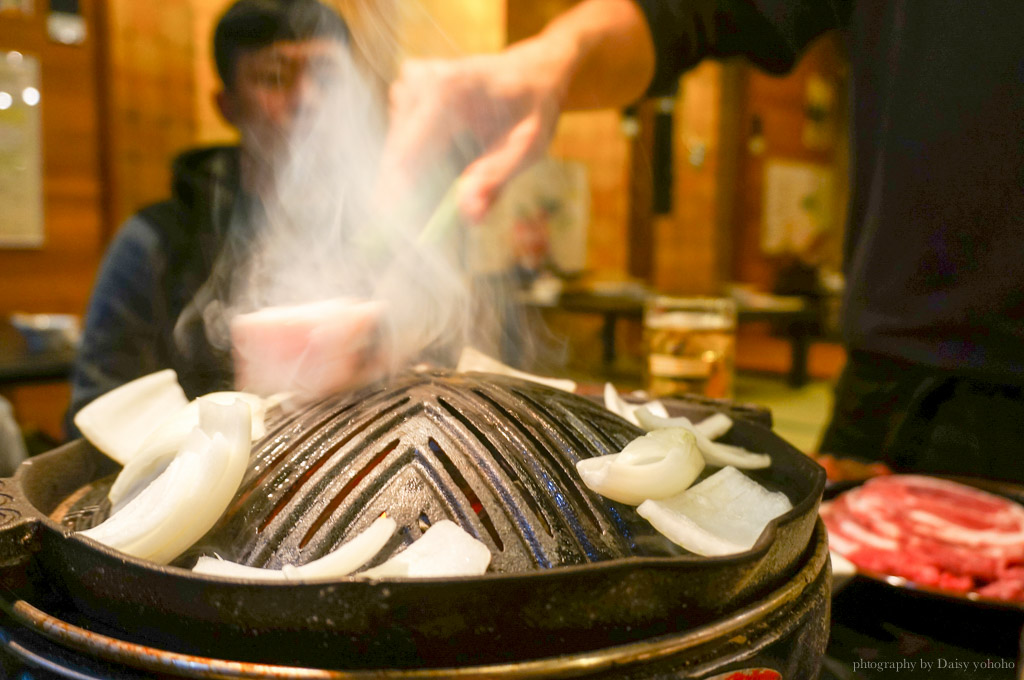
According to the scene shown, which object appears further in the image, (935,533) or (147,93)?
(147,93)

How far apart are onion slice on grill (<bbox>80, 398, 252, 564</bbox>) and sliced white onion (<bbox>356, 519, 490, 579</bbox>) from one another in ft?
0.82

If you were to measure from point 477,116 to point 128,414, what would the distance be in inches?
44.8

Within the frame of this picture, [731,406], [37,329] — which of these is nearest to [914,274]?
[731,406]

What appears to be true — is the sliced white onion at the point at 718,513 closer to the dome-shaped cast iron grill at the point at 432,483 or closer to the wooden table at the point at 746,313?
the dome-shaped cast iron grill at the point at 432,483

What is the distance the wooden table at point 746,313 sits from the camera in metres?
6.13

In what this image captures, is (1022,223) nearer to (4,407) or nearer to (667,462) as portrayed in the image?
(667,462)

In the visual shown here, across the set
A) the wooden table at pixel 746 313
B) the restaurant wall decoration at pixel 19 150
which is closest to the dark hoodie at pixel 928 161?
the wooden table at pixel 746 313

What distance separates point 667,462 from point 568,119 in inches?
365

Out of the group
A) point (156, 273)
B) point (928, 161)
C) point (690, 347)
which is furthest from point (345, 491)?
point (156, 273)

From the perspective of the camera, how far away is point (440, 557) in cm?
86

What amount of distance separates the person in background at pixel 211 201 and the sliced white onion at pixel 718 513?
2983 mm

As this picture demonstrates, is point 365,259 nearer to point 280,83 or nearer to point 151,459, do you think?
point 151,459

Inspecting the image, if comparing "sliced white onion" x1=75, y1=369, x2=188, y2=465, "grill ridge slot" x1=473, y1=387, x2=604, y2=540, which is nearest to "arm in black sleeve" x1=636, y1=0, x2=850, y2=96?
"grill ridge slot" x1=473, y1=387, x2=604, y2=540

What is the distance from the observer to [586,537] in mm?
982
